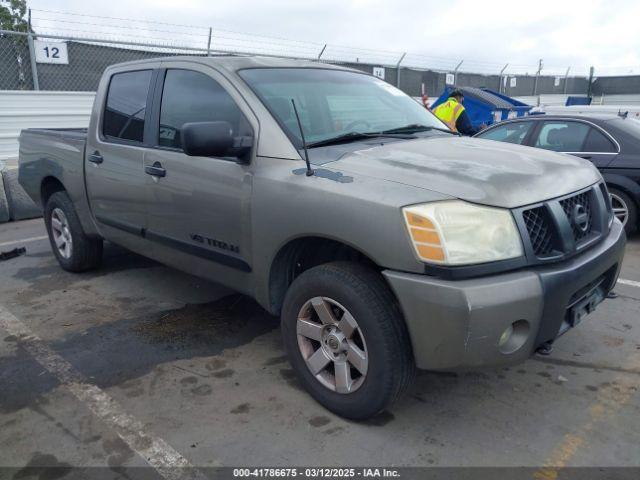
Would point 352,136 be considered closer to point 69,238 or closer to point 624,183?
→ point 69,238

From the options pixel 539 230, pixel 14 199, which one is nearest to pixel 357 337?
pixel 539 230

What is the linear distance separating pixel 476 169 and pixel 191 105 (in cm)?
193

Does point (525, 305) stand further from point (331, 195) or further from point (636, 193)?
point (636, 193)

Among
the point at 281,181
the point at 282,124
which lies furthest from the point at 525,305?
the point at 282,124

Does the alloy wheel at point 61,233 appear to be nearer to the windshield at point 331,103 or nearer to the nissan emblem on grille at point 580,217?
the windshield at point 331,103

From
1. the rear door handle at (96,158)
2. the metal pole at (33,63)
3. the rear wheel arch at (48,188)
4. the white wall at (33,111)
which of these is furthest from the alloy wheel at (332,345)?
the metal pole at (33,63)

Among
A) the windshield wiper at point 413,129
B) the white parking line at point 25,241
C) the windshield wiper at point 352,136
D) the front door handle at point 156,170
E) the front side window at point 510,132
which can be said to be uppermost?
the windshield wiper at point 413,129

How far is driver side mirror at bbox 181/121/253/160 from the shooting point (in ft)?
9.35

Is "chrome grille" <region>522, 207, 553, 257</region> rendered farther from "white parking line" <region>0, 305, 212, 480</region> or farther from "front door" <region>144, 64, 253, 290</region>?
"white parking line" <region>0, 305, 212, 480</region>

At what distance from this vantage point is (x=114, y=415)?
2.90 m

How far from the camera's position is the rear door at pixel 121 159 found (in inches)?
157

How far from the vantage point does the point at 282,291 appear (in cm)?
318

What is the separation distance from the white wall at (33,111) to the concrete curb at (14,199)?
1589mm

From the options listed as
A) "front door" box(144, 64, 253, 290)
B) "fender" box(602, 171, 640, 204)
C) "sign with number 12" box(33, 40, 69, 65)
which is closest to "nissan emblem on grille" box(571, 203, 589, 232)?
"front door" box(144, 64, 253, 290)
